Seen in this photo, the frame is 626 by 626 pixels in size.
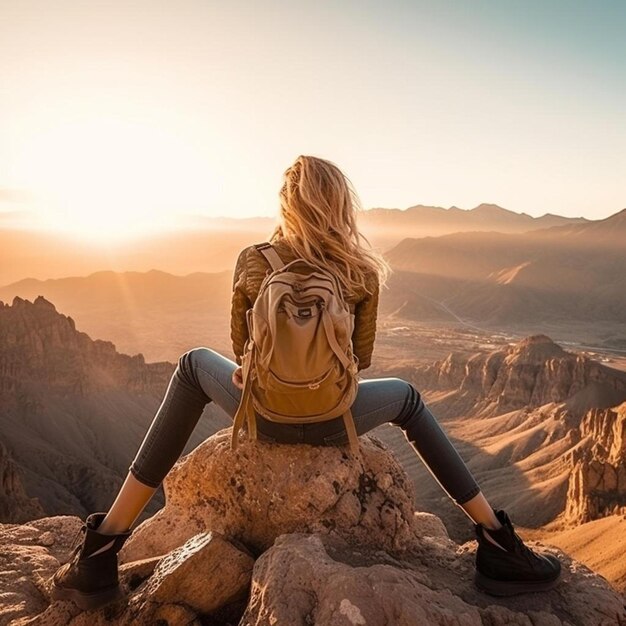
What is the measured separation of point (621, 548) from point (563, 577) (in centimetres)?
1963

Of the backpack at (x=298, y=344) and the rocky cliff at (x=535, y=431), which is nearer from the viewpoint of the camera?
the backpack at (x=298, y=344)

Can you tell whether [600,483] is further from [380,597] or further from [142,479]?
[142,479]

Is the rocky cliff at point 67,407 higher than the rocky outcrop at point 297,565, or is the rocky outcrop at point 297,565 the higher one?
the rocky outcrop at point 297,565

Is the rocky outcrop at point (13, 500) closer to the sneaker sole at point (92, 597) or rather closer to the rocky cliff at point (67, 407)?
the rocky cliff at point (67, 407)

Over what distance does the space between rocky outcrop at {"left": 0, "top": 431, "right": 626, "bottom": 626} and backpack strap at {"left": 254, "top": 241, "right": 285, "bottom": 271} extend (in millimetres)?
1307

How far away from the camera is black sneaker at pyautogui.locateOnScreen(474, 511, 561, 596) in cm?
297

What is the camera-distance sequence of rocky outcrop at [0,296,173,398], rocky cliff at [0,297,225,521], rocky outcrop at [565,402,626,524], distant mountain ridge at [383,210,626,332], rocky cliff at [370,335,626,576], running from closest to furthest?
rocky cliff at [0,297,225,521] → rocky outcrop at [565,402,626,524] → rocky cliff at [370,335,626,576] → rocky outcrop at [0,296,173,398] → distant mountain ridge at [383,210,626,332]

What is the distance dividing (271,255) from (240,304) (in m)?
0.32

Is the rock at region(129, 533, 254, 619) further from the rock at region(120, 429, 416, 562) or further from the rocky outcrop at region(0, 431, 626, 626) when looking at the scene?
the rock at region(120, 429, 416, 562)

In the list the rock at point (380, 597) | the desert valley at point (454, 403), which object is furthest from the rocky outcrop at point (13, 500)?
the rock at point (380, 597)

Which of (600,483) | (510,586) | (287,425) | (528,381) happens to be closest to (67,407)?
(600,483)

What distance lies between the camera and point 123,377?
150 ft

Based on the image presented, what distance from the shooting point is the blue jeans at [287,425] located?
3.18 meters

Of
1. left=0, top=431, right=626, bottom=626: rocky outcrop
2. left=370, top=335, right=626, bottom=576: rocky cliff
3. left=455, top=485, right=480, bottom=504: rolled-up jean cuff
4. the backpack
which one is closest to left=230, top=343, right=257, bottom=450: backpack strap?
the backpack
